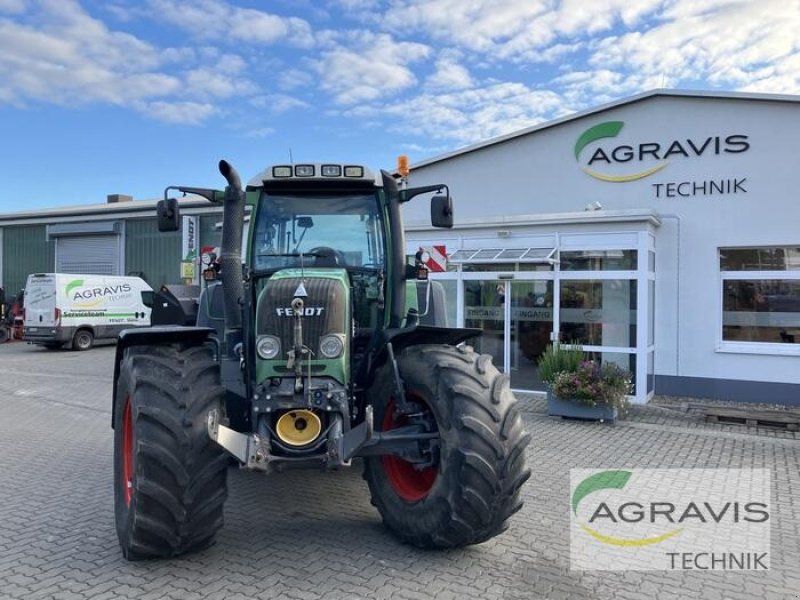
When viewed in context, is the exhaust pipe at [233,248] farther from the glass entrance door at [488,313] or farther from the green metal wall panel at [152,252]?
the green metal wall panel at [152,252]

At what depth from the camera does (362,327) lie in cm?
519

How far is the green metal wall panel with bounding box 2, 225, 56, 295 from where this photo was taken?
2908cm

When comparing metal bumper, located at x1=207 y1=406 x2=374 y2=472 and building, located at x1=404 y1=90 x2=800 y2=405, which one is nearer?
metal bumper, located at x1=207 y1=406 x2=374 y2=472

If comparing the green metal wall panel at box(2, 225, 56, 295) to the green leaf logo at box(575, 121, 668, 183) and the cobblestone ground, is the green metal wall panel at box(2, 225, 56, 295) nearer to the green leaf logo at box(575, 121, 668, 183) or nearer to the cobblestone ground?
the cobblestone ground

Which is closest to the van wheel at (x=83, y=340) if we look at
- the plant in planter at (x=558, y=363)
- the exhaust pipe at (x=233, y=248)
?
the plant in planter at (x=558, y=363)

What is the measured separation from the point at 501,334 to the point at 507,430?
27.9 ft

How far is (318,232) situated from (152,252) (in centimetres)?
2290

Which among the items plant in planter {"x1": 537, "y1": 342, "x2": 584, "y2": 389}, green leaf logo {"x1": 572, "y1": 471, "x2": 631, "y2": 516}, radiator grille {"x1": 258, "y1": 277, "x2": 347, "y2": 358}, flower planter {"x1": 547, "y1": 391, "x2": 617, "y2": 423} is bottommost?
green leaf logo {"x1": 572, "y1": 471, "x2": 631, "y2": 516}

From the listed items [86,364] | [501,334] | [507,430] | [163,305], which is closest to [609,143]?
[501,334]

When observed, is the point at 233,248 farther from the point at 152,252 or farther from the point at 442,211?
the point at 152,252

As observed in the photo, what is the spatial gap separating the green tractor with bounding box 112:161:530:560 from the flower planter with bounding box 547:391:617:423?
5164mm

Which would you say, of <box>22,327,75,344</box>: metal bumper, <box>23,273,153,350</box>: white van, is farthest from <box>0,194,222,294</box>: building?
<box>22,327,75,344</box>: metal bumper

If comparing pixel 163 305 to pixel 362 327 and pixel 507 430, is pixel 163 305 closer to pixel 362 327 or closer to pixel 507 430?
pixel 362 327

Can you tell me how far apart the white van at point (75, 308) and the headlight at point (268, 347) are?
17.9 meters
